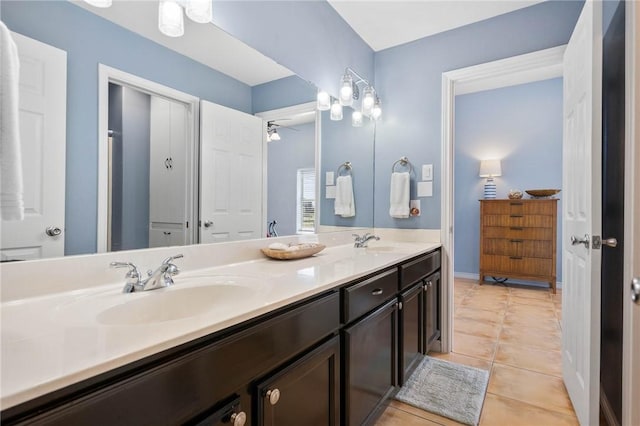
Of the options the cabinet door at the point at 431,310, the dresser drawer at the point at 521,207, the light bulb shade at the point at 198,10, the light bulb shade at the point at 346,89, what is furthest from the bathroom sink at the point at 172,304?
the dresser drawer at the point at 521,207

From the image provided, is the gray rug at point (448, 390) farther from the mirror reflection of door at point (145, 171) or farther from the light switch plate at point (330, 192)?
the mirror reflection of door at point (145, 171)

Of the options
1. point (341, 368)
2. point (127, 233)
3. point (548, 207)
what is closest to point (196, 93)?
point (127, 233)

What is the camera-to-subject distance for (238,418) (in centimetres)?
78

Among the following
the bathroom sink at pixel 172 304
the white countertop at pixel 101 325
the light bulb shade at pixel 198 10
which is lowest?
the bathroom sink at pixel 172 304

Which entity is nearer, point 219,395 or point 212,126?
point 219,395

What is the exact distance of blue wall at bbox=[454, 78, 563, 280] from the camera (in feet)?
14.0

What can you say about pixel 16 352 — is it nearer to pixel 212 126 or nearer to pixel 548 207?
pixel 212 126

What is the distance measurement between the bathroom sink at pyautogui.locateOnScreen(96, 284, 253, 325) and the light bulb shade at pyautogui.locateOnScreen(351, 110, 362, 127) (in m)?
1.90

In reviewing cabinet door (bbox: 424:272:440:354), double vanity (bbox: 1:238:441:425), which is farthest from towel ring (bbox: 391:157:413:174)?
double vanity (bbox: 1:238:441:425)

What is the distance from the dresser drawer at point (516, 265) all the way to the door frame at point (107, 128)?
4.09 metres

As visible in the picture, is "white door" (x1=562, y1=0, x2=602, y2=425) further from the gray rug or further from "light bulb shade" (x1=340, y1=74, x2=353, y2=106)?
"light bulb shade" (x1=340, y1=74, x2=353, y2=106)

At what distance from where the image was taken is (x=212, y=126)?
1.49 metres

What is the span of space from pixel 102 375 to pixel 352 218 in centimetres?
220

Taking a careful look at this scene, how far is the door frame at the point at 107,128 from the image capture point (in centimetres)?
109
